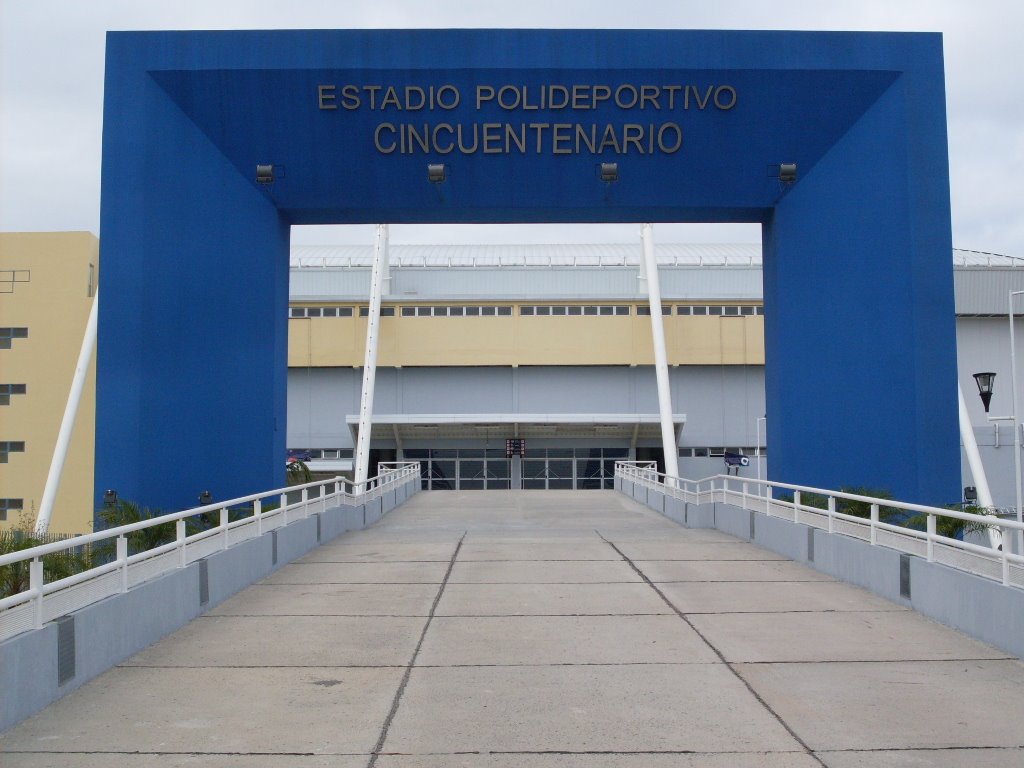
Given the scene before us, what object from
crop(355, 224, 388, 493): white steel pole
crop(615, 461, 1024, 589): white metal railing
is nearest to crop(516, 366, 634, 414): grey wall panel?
crop(355, 224, 388, 493): white steel pole

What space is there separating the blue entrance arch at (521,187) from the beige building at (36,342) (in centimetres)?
2566

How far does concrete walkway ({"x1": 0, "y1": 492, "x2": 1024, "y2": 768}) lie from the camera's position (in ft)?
22.1

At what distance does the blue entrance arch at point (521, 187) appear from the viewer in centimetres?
1891

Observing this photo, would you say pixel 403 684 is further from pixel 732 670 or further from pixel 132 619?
pixel 132 619

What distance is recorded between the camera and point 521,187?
22.4m

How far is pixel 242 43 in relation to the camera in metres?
20.8

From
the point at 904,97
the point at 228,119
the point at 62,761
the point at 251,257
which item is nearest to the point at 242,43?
the point at 228,119

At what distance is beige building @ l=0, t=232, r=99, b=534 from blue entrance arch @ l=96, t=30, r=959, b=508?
2566cm

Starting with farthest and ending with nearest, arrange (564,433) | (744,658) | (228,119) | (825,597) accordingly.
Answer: (564,433) < (228,119) < (825,597) < (744,658)

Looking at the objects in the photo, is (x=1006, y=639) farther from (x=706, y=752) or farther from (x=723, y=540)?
(x=723, y=540)

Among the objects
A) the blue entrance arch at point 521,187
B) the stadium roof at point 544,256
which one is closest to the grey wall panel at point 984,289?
the stadium roof at point 544,256

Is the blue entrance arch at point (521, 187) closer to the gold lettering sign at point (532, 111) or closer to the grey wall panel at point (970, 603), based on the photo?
the gold lettering sign at point (532, 111)

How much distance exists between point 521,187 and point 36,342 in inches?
1244

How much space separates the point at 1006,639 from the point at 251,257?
16793 mm
